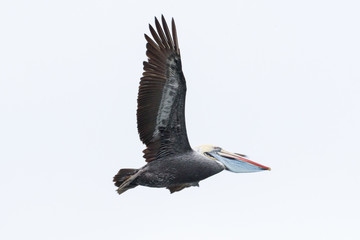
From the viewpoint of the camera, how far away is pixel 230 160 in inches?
808

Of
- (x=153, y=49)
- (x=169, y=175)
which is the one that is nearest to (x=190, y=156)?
(x=169, y=175)

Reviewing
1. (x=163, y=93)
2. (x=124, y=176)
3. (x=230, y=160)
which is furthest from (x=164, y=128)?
(x=230, y=160)

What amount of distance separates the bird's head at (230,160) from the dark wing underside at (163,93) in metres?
1.02

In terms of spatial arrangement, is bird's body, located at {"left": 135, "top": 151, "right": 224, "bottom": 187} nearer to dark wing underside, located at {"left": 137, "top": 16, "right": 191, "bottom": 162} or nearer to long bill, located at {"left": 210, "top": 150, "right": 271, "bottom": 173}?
dark wing underside, located at {"left": 137, "top": 16, "right": 191, "bottom": 162}

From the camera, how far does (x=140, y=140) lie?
19.7 meters

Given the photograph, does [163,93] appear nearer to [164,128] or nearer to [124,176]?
[164,128]

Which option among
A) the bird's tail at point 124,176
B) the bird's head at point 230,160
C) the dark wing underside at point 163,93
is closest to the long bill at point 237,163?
the bird's head at point 230,160

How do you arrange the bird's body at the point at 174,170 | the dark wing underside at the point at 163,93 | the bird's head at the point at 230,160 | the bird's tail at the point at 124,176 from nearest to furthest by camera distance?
the dark wing underside at the point at 163,93
the bird's body at the point at 174,170
the bird's tail at the point at 124,176
the bird's head at the point at 230,160

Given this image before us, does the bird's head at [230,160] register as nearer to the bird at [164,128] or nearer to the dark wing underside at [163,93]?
the bird at [164,128]

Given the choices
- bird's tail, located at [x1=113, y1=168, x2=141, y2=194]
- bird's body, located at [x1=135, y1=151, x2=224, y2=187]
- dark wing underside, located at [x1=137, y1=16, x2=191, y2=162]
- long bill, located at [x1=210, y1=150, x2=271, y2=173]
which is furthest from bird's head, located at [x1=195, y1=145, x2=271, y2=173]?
bird's tail, located at [x1=113, y1=168, x2=141, y2=194]

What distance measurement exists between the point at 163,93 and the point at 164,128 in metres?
0.68

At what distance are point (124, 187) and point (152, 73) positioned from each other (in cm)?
191

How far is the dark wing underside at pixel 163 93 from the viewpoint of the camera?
19.0 meters

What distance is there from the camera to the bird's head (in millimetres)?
20375
